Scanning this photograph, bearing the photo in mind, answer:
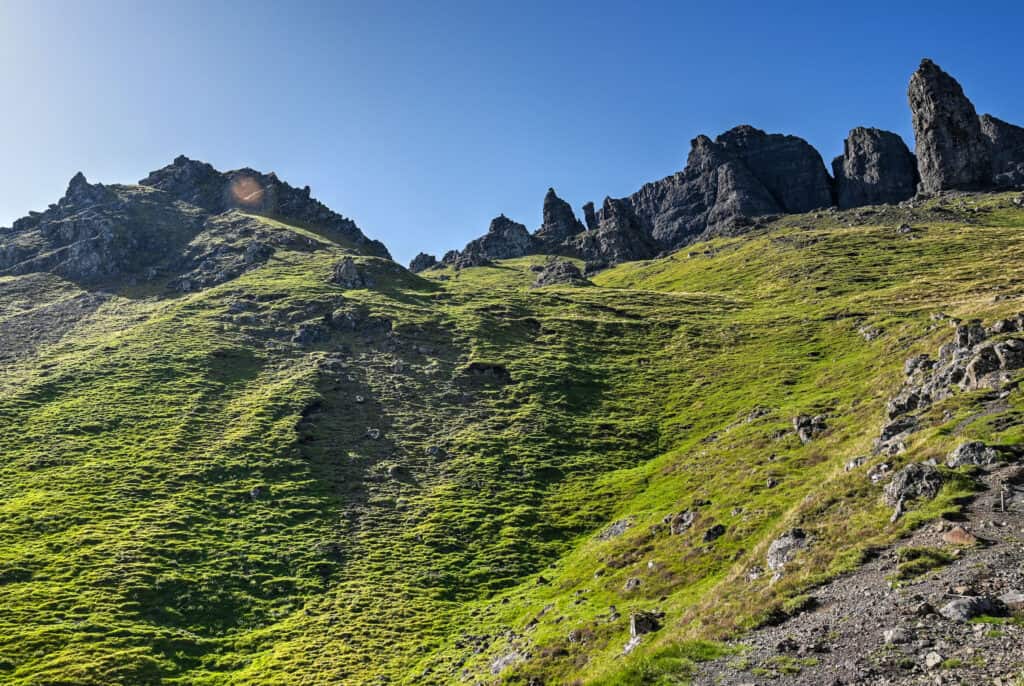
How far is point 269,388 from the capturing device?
13412 cm

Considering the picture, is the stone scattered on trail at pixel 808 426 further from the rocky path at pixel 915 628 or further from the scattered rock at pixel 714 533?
the rocky path at pixel 915 628

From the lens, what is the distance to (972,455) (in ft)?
119

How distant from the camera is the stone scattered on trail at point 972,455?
3550cm

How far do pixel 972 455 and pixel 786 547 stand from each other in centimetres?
1136

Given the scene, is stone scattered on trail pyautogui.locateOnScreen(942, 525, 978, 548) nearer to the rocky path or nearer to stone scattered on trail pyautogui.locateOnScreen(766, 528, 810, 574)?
the rocky path

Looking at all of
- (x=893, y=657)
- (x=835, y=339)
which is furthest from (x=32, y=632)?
(x=835, y=339)

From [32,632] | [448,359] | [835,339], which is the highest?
[448,359]

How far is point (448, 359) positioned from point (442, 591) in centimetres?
8052

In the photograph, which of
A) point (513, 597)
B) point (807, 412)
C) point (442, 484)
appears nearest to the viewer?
point (513, 597)

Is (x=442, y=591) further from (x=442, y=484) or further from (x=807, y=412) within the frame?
(x=807, y=412)

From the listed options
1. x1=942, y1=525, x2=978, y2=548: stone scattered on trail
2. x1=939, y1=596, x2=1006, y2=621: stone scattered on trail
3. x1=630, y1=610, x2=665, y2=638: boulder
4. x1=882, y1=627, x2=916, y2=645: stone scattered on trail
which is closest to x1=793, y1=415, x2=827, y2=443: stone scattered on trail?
x1=630, y1=610, x2=665, y2=638: boulder

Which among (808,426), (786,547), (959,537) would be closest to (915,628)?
(959,537)

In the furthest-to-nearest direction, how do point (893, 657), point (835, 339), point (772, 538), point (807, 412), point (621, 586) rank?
point (835, 339) → point (807, 412) → point (621, 586) → point (772, 538) → point (893, 657)

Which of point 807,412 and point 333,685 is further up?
point 807,412
